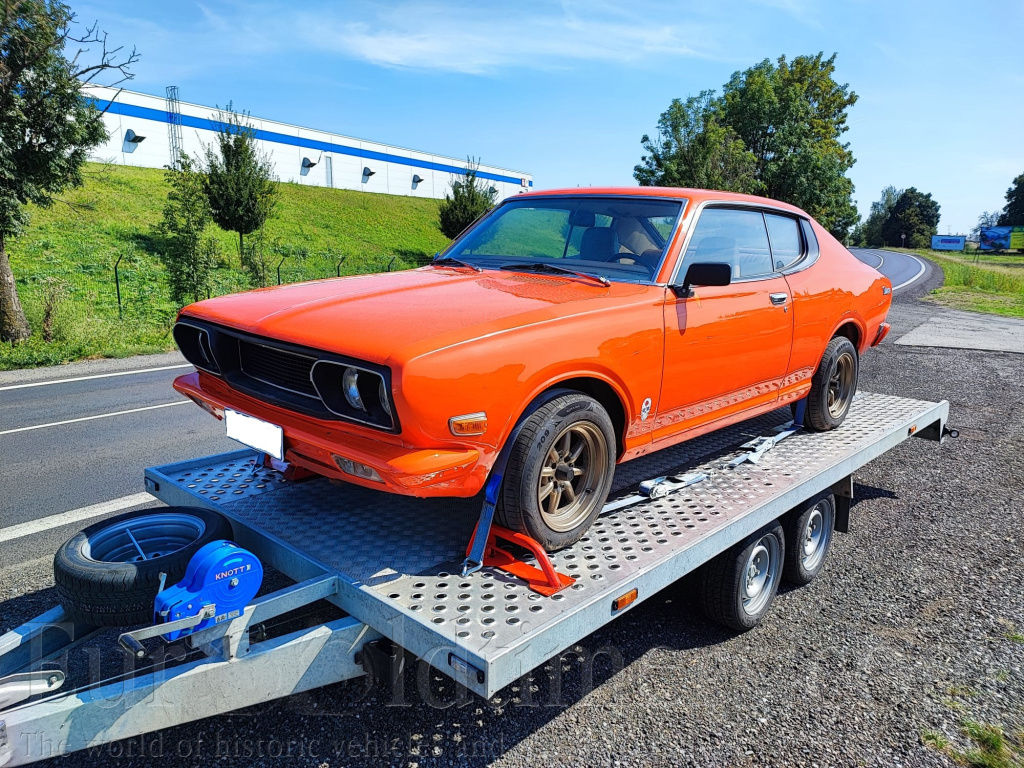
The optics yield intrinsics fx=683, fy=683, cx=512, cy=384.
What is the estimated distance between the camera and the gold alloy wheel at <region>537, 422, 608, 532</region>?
267cm

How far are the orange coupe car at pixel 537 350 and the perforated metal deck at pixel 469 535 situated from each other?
10.5 inches

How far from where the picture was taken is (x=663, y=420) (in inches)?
127

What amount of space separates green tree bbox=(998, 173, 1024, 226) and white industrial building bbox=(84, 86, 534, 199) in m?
62.3

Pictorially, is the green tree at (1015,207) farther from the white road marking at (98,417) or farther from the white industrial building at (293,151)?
the white road marking at (98,417)

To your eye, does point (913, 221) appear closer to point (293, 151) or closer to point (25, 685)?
point (293, 151)

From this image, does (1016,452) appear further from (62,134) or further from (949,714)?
(62,134)

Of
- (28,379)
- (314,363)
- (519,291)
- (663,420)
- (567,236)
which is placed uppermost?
(567,236)

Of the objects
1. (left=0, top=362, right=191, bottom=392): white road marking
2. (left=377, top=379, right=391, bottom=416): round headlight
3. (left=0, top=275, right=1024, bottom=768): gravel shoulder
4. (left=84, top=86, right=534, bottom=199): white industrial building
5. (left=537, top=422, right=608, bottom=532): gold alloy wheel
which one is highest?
(left=84, top=86, right=534, bottom=199): white industrial building

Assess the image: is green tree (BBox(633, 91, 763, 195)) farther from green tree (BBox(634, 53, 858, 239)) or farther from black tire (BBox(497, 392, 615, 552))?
black tire (BBox(497, 392, 615, 552))

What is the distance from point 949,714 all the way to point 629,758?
4.34 feet

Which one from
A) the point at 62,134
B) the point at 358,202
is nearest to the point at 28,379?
the point at 62,134

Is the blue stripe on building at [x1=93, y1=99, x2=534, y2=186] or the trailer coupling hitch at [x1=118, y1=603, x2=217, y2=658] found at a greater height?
the blue stripe on building at [x1=93, y1=99, x2=534, y2=186]

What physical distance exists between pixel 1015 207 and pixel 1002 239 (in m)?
12.9

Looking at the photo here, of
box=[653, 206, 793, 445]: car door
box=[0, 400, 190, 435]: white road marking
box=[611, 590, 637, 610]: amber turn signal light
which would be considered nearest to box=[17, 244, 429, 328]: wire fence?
box=[0, 400, 190, 435]: white road marking
